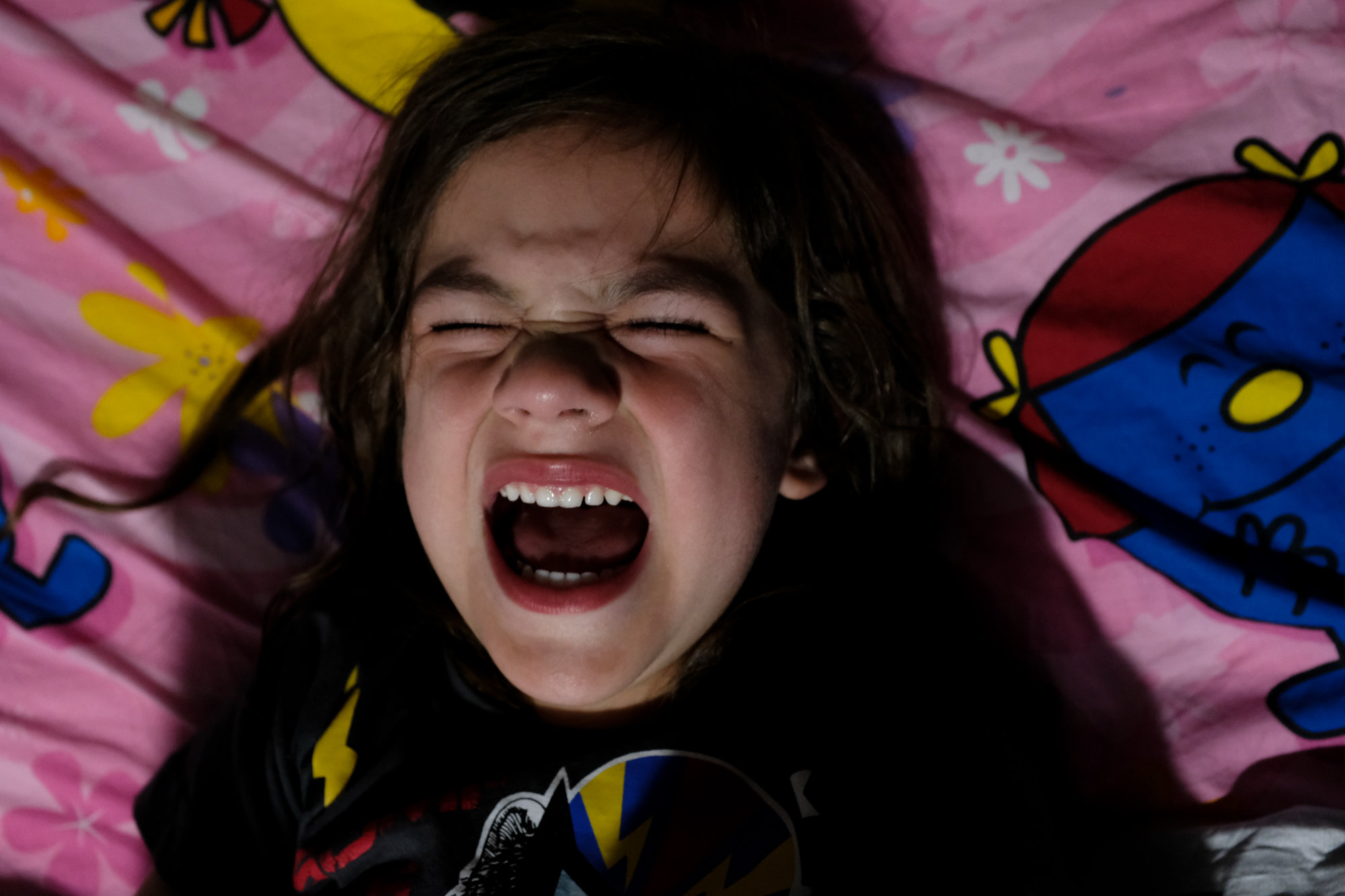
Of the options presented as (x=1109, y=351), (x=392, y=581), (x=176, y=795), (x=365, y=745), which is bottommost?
(x=176, y=795)

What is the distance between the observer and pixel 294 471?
1346mm

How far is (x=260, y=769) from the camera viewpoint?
Answer: 1.17 m

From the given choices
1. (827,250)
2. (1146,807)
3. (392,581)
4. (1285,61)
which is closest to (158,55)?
(392,581)

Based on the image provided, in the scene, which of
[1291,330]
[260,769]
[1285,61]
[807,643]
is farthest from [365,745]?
[1285,61]

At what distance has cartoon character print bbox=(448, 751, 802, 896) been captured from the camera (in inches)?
39.3

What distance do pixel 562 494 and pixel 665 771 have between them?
32 centimetres

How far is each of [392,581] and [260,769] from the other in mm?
263

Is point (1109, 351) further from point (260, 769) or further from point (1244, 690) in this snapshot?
point (260, 769)

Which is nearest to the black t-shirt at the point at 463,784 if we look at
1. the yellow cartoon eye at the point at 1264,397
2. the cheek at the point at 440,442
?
the cheek at the point at 440,442

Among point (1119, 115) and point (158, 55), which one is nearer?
point (1119, 115)

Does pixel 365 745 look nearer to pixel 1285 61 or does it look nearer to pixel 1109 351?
pixel 1109 351

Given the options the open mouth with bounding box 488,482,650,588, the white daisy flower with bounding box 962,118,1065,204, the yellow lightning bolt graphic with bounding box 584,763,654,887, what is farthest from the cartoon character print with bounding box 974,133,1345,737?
the yellow lightning bolt graphic with bounding box 584,763,654,887

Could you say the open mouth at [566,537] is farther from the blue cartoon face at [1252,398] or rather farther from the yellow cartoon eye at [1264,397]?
the yellow cartoon eye at [1264,397]

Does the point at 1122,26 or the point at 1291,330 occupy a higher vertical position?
the point at 1122,26
